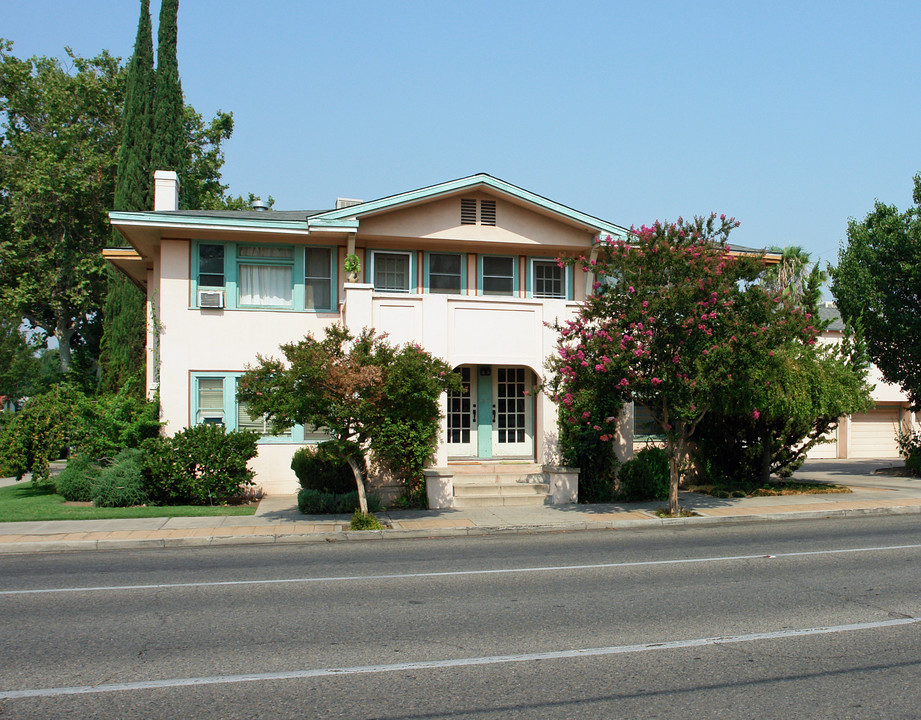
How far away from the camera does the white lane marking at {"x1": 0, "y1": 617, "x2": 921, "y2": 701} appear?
5.53m

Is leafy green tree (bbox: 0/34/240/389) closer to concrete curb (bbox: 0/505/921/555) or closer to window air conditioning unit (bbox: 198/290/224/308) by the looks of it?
window air conditioning unit (bbox: 198/290/224/308)

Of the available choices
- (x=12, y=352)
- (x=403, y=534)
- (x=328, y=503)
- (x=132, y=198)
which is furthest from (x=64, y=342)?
(x=403, y=534)

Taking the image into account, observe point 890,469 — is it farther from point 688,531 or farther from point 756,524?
point 688,531

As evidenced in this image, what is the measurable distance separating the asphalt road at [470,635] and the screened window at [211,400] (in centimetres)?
677

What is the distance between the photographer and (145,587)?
361 inches

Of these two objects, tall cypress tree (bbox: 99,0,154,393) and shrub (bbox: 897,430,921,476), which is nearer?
shrub (bbox: 897,430,921,476)

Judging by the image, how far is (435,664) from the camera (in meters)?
6.10

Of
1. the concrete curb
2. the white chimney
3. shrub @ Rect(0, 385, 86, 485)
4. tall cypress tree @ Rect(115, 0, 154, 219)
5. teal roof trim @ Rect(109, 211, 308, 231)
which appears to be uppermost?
tall cypress tree @ Rect(115, 0, 154, 219)

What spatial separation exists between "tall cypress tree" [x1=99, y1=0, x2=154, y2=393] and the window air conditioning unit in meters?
6.69

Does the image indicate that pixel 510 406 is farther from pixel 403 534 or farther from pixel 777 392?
pixel 403 534

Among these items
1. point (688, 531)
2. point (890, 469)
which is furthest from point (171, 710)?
point (890, 469)

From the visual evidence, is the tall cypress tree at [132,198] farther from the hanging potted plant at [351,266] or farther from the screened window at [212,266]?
the hanging potted plant at [351,266]

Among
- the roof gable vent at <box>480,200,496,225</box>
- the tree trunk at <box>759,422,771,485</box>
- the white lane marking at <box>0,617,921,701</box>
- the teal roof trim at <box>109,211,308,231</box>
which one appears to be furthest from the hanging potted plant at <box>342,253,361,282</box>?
the white lane marking at <box>0,617,921,701</box>

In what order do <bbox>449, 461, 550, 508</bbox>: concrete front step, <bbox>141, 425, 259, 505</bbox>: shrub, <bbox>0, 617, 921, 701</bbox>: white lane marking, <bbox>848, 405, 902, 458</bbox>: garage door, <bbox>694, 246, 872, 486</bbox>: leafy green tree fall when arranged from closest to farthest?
<bbox>0, 617, 921, 701</bbox>: white lane marking
<bbox>694, 246, 872, 486</bbox>: leafy green tree
<bbox>141, 425, 259, 505</bbox>: shrub
<bbox>449, 461, 550, 508</bbox>: concrete front step
<bbox>848, 405, 902, 458</bbox>: garage door
